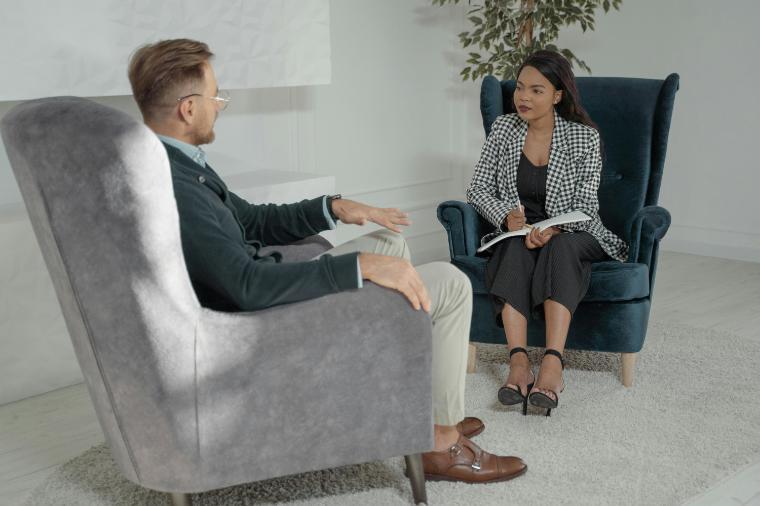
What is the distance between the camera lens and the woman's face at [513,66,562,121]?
302cm

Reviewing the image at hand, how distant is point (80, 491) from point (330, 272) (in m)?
1.01

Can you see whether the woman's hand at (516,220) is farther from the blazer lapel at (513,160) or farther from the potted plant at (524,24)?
the potted plant at (524,24)

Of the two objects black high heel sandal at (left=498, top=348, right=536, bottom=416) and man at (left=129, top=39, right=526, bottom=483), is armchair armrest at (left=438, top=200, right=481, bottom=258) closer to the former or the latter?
black high heel sandal at (left=498, top=348, right=536, bottom=416)

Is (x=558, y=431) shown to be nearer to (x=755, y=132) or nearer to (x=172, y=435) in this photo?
(x=172, y=435)

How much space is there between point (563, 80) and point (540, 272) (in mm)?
695

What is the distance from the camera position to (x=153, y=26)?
303cm

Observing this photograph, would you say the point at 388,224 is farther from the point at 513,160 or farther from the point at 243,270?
the point at 513,160

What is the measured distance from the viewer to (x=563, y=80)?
3.03 meters

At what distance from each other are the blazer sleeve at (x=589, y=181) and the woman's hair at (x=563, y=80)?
103 millimetres

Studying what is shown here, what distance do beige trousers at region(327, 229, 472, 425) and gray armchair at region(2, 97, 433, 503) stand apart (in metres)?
0.15

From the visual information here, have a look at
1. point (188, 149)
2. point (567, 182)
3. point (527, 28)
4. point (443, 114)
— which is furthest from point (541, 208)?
point (443, 114)

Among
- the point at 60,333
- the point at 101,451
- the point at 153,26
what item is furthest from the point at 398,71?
the point at 101,451

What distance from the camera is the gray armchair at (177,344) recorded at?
1.61 m

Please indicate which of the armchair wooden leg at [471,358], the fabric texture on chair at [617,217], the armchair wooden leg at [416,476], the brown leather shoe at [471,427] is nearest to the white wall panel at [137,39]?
the fabric texture on chair at [617,217]
